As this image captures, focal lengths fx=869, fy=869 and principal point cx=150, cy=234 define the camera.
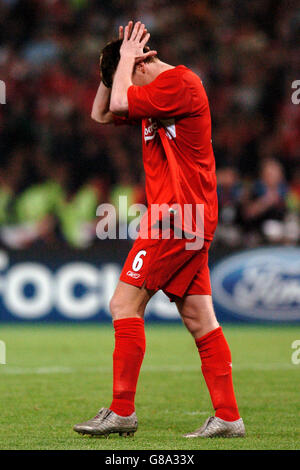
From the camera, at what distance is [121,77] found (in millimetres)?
4629

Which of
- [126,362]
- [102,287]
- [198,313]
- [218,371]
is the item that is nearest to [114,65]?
[198,313]

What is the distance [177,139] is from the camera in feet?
15.2

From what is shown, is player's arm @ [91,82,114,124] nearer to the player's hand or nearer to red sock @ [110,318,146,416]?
the player's hand

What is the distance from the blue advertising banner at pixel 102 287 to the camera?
10617 mm

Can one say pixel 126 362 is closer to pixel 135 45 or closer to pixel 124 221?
pixel 135 45

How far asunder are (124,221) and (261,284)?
1980 mm

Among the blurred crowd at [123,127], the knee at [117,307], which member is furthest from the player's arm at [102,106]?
the blurred crowd at [123,127]

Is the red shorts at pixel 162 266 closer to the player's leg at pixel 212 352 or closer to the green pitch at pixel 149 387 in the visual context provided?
the player's leg at pixel 212 352

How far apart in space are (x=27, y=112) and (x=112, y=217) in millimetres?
3531

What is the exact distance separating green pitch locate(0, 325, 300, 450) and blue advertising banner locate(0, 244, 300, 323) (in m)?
0.18

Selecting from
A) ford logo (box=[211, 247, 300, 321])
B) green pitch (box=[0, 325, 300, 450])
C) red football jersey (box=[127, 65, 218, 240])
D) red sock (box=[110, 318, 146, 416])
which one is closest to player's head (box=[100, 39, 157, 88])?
red football jersey (box=[127, 65, 218, 240])
